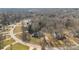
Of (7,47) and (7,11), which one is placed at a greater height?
(7,11)

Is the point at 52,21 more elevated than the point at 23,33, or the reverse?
the point at 52,21

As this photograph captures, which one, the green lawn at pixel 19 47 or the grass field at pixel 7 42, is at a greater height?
the grass field at pixel 7 42

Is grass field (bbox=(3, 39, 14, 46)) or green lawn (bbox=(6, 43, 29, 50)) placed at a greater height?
grass field (bbox=(3, 39, 14, 46))

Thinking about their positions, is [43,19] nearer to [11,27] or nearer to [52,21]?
[52,21]
